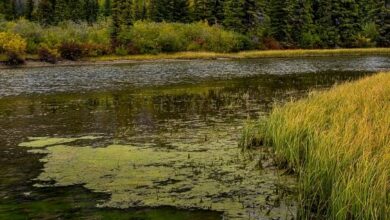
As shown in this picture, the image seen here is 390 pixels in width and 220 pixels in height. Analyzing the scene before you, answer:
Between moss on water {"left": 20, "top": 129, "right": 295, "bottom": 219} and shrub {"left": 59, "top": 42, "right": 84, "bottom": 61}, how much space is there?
75045 mm

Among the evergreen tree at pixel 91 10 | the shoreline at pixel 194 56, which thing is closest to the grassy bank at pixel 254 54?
the shoreline at pixel 194 56

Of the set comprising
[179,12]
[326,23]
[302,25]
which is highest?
[179,12]

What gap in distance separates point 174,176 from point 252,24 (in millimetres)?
111552

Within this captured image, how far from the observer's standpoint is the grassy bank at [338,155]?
32.0 ft

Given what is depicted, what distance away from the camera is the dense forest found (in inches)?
4218

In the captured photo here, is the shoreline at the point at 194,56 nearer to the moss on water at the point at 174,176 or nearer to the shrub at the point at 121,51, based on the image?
the shrub at the point at 121,51

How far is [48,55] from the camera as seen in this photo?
291 ft

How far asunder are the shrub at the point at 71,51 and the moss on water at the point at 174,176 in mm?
75045

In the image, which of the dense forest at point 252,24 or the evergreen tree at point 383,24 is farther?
the evergreen tree at point 383,24

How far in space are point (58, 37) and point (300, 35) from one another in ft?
189

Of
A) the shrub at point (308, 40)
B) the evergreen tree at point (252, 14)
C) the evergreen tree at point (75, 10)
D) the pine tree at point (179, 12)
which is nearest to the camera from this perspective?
the shrub at point (308, 40)

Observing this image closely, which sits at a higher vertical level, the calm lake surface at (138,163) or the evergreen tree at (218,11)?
the evergreen tree at (218,11)

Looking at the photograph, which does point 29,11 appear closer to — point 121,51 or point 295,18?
point 121,51

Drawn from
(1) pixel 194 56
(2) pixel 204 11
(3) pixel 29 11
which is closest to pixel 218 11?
(2) pixel 204 11
